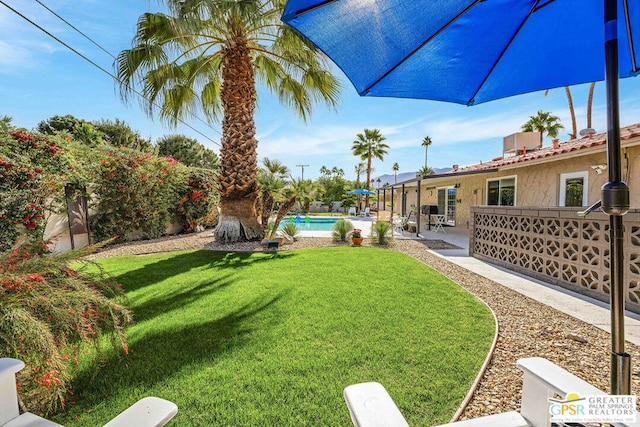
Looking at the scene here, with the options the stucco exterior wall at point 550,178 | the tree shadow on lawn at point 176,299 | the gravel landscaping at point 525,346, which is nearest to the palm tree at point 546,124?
the stucco exterior wall at point 550,178

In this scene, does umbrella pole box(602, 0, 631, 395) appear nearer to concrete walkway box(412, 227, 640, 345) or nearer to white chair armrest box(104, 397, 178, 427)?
white chair armrest box(104, 397, 178, 427)

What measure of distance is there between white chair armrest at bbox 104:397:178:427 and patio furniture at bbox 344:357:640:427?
2.47 ft

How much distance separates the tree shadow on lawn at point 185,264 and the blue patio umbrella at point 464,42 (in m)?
5.68

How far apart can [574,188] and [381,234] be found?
618 cm

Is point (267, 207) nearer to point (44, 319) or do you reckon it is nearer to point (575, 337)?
point (44, 319)

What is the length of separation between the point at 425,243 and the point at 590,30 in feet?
33.2

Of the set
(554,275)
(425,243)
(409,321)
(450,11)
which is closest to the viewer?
(450,11)

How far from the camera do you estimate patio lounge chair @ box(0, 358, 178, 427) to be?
3.74 ft

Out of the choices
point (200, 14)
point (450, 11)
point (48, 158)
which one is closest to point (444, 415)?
point (450, 11)

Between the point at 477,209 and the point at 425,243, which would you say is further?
the point at 425,243

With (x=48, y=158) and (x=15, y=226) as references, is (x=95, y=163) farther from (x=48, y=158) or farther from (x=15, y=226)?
(x=15, y=226)

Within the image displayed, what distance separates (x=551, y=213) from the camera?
620cm

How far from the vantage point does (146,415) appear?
1.17 metres

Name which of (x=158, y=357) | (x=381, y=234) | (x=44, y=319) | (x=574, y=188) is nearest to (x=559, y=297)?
(x=574, y=188)
